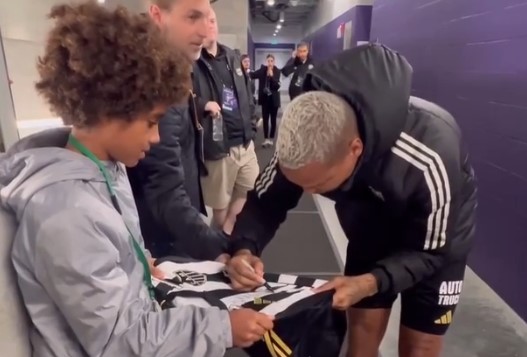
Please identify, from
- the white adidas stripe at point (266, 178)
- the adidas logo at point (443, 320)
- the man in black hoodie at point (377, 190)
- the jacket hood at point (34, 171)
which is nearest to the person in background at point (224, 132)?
the white adidas stripe at point (266, 178)

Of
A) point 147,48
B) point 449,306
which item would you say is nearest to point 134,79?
point 147,48

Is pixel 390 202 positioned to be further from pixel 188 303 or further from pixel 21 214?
pixel 21 214

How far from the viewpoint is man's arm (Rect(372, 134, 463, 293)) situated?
4.18 feet

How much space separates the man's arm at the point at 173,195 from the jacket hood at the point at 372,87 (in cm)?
46

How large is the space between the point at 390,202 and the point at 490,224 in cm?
184

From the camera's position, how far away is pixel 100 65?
34.3 inches

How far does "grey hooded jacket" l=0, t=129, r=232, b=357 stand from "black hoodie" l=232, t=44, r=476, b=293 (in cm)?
55

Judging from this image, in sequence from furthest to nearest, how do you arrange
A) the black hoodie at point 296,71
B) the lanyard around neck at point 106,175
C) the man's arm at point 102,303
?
1. the black hoodie at point 296,71
2. the lanyard around neck at point 106,175
3. the man's arm at point 102,303

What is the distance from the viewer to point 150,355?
0.91m

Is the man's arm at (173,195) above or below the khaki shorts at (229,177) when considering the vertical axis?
above

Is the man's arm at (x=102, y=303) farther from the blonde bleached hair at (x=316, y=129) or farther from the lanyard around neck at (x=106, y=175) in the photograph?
the blonde bleached hair at (x=316, y=129)

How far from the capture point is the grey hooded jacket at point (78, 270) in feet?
2.66

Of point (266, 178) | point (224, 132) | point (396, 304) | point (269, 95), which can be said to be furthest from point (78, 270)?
point (269, 95)

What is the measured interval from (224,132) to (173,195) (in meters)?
1.23
